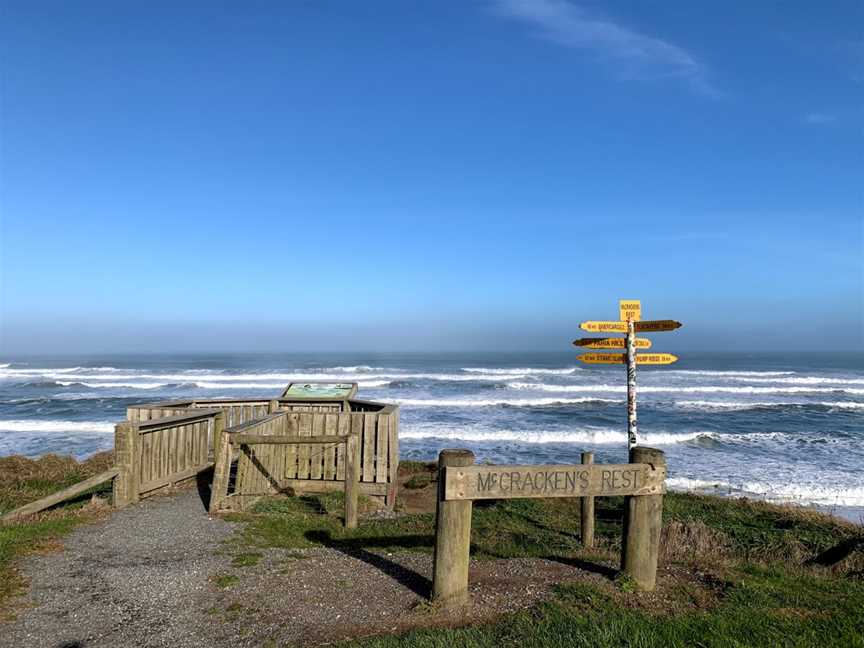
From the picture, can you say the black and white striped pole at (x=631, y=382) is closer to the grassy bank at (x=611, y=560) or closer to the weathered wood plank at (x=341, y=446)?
the grassy bank at (x=611, y=560)

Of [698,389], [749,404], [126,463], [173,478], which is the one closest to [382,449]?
[173,478]

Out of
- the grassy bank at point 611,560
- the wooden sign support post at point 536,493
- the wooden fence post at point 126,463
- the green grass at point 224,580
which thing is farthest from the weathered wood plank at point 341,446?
the wooden sign support post at point 536,493

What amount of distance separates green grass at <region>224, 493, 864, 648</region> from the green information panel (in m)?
3.73

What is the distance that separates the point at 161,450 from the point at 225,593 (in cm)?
467

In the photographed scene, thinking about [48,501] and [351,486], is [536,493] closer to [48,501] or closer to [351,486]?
[351,486]

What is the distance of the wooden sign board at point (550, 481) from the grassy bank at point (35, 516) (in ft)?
12.9

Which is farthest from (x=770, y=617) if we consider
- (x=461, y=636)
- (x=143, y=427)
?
(x=143, y=427)

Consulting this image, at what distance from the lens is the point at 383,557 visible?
6398 mm

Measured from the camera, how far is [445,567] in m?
4.82

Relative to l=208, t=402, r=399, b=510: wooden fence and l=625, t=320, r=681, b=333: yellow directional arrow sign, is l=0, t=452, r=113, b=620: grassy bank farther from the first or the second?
l=625, t=320, r=681, b=333: yellow directional arrow sign

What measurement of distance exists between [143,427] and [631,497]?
7.16m

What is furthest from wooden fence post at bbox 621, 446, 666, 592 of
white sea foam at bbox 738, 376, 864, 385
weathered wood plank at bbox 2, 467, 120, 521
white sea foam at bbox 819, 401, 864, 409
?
white sea foam at bbox 738, 376, 864, 385

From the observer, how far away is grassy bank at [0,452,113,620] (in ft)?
18.8

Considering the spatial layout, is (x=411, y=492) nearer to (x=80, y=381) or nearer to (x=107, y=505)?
(x=107, y=505)
